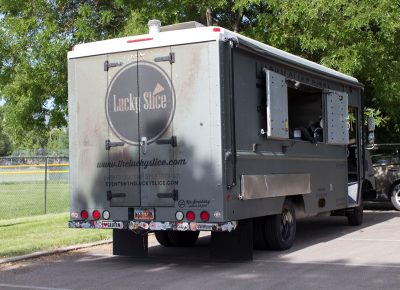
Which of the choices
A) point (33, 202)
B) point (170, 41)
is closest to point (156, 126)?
point (170, 41)

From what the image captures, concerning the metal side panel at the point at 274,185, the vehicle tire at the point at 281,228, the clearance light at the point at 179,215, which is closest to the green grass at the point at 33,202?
→ the vehicle tire at the point at 281,228

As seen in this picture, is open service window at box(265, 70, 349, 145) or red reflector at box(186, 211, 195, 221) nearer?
red reflector at box(186, 211, 195, 221)

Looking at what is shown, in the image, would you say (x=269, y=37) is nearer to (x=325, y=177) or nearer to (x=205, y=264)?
(x=325, y=177)

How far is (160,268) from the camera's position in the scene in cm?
880

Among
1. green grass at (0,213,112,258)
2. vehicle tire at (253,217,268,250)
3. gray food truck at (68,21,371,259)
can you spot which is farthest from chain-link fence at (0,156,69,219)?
vehicle tire at (253,217,268,250)

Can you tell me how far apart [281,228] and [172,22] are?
6.56 meters

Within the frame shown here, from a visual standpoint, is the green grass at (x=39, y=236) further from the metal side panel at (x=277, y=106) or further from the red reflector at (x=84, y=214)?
the metal side panel at (x=277, y=106)

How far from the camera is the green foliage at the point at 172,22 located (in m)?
13.8

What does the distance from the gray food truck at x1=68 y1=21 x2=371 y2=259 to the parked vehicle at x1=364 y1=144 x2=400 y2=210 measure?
7399 millimetres

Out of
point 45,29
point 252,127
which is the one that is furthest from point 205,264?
point 45,29

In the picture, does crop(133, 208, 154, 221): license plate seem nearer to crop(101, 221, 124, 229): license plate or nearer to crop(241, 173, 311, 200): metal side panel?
crop(101, 221, 124, 229): license plate

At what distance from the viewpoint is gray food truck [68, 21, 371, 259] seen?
8219 mm

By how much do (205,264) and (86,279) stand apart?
181 centimetres

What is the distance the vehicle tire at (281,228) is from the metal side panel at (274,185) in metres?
0.30
